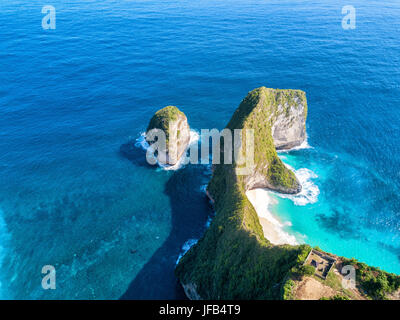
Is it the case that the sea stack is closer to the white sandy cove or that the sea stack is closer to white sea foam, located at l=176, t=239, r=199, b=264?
the white sandy cove

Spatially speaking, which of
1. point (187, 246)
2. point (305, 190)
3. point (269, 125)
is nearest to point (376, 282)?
point (187, 246)

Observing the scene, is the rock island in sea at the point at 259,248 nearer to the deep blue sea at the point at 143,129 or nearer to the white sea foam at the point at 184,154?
the deep blue sea at the point at 143,129

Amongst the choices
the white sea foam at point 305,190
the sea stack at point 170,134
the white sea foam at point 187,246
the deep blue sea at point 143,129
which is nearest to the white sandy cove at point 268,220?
the deep blue sea at point 143,129

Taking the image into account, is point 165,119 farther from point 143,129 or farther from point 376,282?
point 376,282

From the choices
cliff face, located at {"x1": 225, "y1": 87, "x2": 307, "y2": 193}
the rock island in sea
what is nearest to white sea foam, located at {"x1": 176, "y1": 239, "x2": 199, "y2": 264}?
the rock island in sea

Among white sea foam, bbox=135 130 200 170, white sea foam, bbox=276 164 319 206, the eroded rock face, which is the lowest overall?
white sea foam, bbox=276 164 319 206
